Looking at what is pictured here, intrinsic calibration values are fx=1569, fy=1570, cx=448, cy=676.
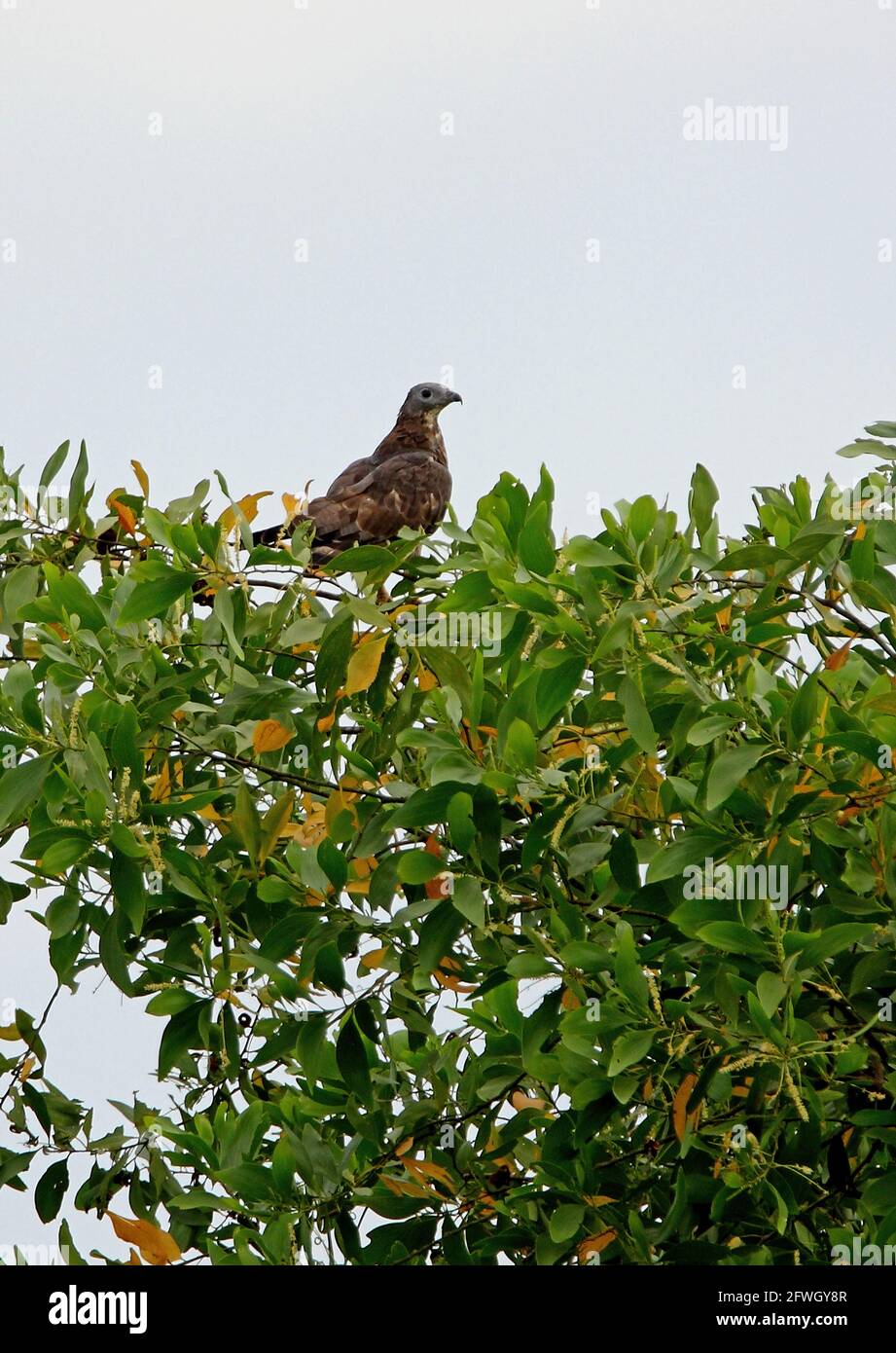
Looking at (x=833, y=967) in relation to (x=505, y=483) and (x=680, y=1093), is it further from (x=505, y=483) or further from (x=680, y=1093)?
(x=505, y=483)

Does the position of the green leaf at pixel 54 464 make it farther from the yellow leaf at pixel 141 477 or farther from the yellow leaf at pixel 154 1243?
the yellow leaf at pixel 154 1243

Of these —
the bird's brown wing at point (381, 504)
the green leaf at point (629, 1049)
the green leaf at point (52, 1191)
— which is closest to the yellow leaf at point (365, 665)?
the green leaf at point (629, 1049)

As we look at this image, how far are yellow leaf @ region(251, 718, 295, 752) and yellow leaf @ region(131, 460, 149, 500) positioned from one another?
1270 mm

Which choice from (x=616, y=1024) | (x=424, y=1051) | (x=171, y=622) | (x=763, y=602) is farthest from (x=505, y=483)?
(x=424, y=1051)

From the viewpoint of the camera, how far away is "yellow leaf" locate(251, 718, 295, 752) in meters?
3.61

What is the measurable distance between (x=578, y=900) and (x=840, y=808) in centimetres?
75

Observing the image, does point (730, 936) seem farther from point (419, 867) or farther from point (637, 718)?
point (419, 867)

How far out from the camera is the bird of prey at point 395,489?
714 centimetres

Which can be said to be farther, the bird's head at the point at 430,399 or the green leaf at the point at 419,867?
the bird's head at the point at 430,399

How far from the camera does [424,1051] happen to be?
4.22 metres

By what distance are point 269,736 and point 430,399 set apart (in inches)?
202

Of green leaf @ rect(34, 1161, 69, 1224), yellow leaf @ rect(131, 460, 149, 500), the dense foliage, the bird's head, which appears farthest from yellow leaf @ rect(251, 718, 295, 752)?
the bird's head

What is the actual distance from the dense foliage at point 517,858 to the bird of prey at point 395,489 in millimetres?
2792
